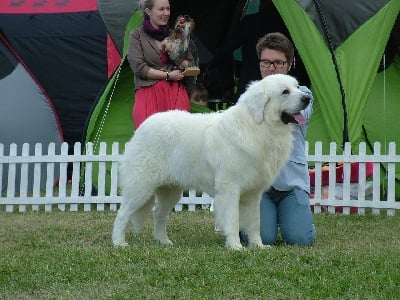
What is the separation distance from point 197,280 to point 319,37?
452 cm

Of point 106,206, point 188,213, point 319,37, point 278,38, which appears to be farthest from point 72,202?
point 278,38

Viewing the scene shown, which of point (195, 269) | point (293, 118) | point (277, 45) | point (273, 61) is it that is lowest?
point (195, 269)

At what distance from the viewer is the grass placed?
4.41m

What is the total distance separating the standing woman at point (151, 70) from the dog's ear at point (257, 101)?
2.76 metres

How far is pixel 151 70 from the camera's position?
819 cm

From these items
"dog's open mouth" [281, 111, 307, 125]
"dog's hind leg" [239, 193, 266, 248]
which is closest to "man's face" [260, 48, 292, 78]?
→ "dog's open mouth" [281, 111, 307, 125]

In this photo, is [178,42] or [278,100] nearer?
[278,100]

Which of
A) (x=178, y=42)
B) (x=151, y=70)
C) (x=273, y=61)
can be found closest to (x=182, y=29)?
(x=178, y=42)

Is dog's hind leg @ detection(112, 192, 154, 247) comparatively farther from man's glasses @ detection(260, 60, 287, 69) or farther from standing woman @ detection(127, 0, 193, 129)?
standing woman @ detection(127, 0, 193, 129)

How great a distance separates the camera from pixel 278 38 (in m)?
→ 6.12

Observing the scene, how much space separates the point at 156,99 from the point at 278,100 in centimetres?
297

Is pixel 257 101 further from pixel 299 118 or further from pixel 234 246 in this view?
pixel 234 246

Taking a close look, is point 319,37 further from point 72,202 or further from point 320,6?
point 72,202

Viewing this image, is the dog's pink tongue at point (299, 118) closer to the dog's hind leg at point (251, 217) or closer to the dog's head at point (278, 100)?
the dog's head at point (278, 100)
